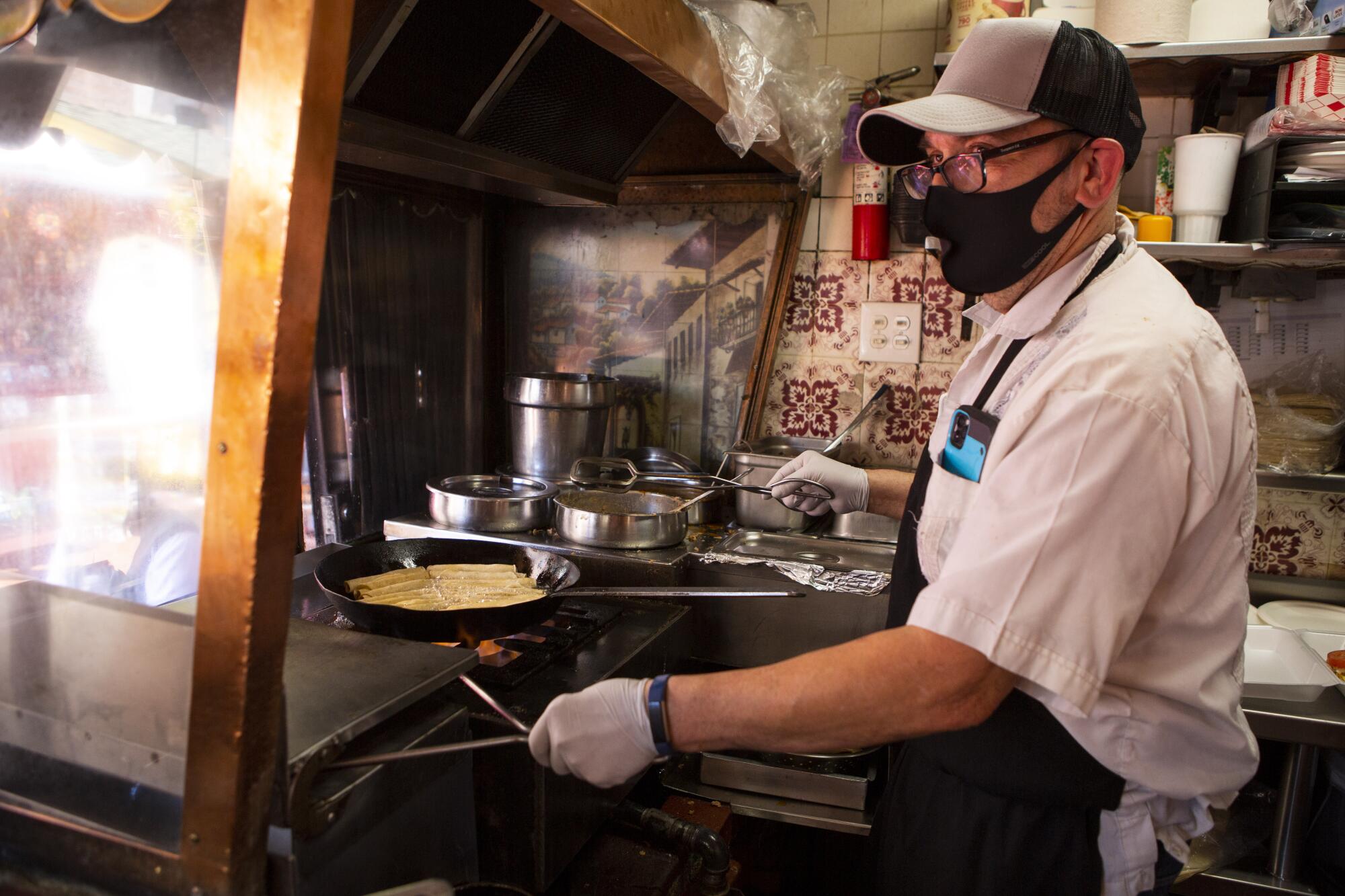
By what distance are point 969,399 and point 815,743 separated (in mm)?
677

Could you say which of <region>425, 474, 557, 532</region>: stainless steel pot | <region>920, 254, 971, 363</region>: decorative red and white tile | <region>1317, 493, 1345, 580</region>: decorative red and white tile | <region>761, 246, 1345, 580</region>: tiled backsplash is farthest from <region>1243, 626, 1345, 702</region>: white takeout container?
<region>425, 474, 557, 532</region>: stainless steel pot

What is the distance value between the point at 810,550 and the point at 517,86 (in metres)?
1.57

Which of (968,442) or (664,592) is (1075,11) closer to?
(968,442)

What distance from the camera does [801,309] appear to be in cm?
326

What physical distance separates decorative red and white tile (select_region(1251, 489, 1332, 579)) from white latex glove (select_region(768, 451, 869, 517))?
162cm

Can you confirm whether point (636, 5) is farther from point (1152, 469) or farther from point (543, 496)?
point (543, 496)

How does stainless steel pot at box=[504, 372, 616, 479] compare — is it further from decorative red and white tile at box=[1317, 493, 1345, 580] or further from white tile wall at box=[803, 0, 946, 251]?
decorative red and white tile at box=[1317, 493, 1345, 580]

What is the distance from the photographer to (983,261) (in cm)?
138

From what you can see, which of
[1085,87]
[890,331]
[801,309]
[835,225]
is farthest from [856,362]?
[1085,87]

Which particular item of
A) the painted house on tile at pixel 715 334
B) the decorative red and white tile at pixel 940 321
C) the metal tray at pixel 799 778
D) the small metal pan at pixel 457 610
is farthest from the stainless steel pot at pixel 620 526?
the decorative red and white tile at pixel 940 321

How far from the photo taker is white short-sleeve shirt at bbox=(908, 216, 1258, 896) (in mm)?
1006

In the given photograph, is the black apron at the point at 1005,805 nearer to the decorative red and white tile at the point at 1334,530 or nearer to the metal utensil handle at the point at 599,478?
the metal utensil handle at the point at 599,478

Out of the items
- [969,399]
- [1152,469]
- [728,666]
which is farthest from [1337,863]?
[1152,469]

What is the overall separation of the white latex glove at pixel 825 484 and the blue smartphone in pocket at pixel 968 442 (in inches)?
27.7
